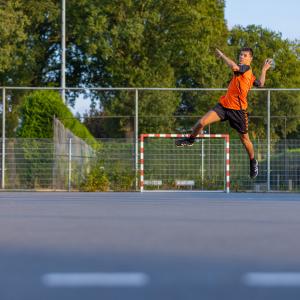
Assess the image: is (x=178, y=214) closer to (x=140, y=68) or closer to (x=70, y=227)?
(x=70, y=227)

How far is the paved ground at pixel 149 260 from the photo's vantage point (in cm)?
337

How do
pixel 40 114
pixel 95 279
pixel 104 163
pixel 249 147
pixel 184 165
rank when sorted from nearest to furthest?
pixel 95 279 < pixel 249 147 < pixel 40 114 < pixel 104 163 < pixel 184 165

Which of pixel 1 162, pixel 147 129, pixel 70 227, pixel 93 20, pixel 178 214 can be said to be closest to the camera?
pixel 70 227

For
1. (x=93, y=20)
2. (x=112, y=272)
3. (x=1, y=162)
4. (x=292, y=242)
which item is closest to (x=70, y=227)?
(x=292, y=242)

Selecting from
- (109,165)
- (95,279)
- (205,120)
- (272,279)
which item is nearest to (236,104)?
(205,120)

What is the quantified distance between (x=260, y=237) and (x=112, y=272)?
1.97 metres

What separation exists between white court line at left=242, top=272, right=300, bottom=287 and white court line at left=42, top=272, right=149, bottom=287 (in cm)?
45

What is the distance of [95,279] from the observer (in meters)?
3.64

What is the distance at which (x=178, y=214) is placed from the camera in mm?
8391

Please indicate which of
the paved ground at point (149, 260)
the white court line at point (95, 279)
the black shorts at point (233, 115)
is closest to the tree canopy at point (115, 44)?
the black shorts at point (233, 115)

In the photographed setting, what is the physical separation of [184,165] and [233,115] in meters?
10.7

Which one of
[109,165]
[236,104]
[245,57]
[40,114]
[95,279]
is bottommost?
[95,279]

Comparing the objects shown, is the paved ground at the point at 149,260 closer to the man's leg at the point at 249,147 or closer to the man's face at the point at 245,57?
the man's face at the point at 245,57

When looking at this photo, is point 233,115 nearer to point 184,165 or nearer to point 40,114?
point 184,165
